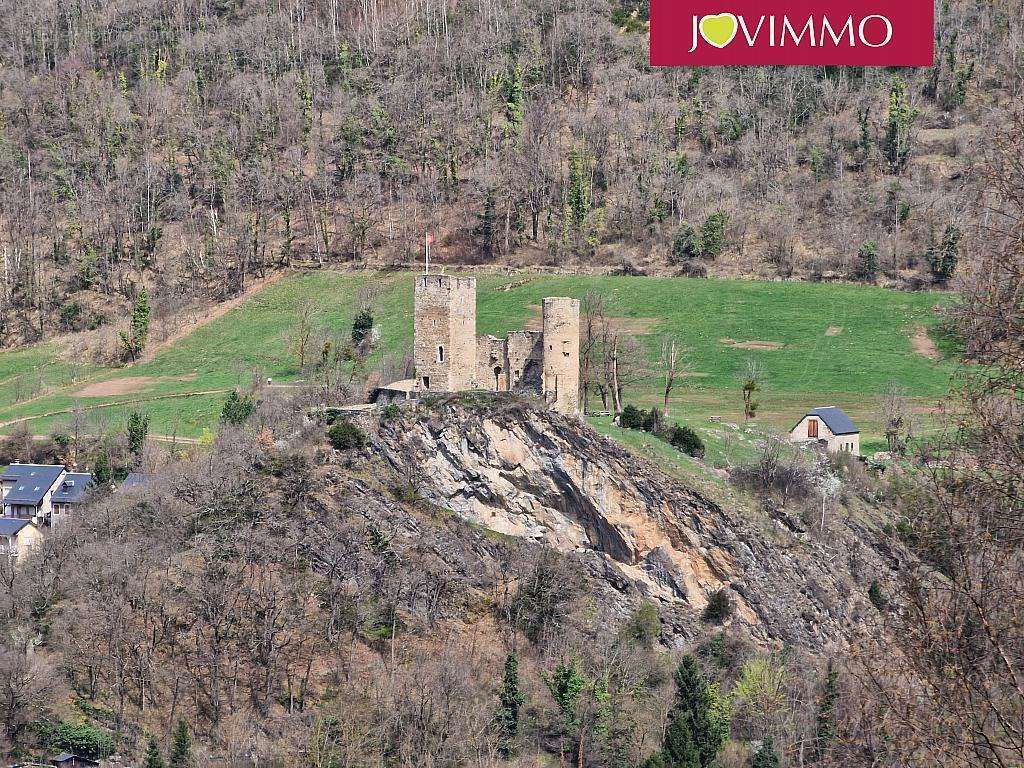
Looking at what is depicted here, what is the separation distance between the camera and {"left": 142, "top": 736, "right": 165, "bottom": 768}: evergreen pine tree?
135ft

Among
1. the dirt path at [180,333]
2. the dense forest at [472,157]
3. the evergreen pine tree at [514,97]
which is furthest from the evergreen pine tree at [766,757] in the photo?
the evergreen pine tree at [514,97]

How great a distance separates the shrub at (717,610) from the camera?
5316cm

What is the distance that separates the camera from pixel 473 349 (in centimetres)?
5400

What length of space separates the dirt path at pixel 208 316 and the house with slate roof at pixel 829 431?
139 ft

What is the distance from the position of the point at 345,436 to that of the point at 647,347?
100 ft

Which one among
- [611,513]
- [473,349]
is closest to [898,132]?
[611,513]

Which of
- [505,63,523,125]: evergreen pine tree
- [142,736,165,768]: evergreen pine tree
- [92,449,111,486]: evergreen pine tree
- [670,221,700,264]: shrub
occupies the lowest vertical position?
[142,736,165,768]: evergreen pine tree

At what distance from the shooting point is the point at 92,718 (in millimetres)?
45125

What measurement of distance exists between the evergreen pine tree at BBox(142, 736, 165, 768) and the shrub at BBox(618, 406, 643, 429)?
959 inches

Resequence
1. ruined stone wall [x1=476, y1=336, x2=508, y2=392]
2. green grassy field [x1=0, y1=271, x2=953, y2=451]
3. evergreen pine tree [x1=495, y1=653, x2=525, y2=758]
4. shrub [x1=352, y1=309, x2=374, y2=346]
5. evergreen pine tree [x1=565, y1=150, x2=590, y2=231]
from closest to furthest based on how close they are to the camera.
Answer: evergreen pine tree [x1=495, y1=653, x2=525, y2=758], ruined stone wall [x1=476, y1=336, x2=508, y2=392], green grassy field [x1=0, y1=271, x2=953, y2=451], shrub [x1=352, y1=309, x2=374, y2=346], evergreen pine tree [x1=565, y1=150, x2=590, y2=231]

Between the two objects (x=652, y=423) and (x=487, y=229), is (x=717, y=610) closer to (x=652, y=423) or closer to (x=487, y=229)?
(x=652, y=423)

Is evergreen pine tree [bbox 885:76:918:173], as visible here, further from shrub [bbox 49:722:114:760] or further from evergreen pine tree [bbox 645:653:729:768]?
shrub [bbox 49:722:114:760]

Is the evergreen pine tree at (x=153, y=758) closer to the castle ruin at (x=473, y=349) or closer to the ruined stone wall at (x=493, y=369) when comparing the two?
the castle ruin at (x=473, y=349)

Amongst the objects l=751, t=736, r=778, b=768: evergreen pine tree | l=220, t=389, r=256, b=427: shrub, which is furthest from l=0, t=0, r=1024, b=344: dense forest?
l=751, t=736, r=778, b=768: evergreen pine tree
